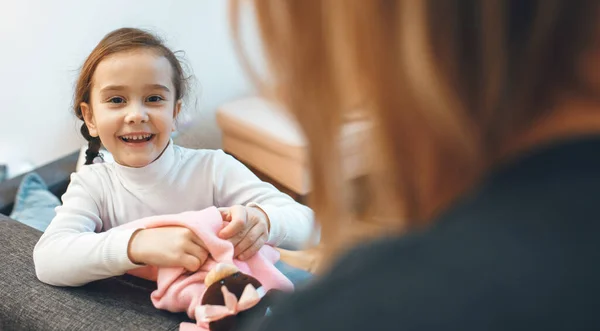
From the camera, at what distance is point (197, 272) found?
105 cm

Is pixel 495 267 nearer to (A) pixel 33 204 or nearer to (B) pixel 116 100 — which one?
(B) pixel 116 100

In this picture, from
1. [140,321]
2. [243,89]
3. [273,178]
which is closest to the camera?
[140,321]

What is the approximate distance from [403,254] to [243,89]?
8.17 feet

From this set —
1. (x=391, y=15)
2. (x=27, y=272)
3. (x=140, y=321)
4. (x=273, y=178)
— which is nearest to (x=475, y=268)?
(x=391, y=15)

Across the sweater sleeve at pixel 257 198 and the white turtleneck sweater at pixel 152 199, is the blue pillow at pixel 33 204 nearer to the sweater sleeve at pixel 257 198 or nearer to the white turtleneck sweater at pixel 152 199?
the white turtleneck sweater at pixel 152 199

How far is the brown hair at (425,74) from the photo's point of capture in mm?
386

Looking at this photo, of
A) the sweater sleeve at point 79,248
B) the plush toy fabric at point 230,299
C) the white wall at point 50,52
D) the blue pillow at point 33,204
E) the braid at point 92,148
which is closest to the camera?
the plush toy fabric at point 230,299

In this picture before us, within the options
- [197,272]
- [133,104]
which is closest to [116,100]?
[133,104]

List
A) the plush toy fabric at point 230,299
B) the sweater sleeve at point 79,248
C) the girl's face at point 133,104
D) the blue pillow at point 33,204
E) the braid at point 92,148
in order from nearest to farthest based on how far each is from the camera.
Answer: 1. the plush toy fabric at point 230,299
2. the sweater sleeve at point 79,248
3. the girl's face at point 133,104
4. the braid at point 92,148
5. the blue pillow at point 33,204

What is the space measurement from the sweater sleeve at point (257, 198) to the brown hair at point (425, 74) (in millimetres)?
718

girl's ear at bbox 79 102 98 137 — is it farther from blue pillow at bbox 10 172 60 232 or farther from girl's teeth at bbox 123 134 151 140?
blue pillow at bbox 10 172 60 232

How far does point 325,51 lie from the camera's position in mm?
448

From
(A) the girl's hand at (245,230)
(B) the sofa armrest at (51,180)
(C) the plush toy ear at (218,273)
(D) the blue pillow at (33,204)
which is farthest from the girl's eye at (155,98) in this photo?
(B) the sofa armrest at (51,180)

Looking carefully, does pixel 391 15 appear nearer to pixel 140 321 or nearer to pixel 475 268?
pixel 475 268
